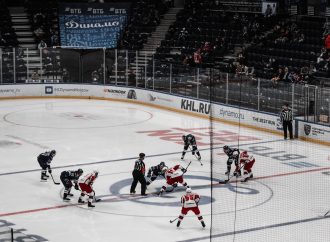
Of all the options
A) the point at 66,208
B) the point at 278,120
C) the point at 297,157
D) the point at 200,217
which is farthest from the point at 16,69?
the point at 200,217

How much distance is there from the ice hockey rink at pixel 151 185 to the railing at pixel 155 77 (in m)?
1.11

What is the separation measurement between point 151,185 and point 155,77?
43.3 ft

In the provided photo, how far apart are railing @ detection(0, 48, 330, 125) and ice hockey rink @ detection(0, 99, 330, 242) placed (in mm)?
1109

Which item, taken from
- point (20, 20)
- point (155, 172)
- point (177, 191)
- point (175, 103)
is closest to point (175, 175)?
point (155, 172)

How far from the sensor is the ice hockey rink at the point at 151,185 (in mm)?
15992

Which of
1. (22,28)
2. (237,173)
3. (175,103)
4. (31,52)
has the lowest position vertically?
(237,173)

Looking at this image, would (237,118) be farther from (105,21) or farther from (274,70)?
(105,21)

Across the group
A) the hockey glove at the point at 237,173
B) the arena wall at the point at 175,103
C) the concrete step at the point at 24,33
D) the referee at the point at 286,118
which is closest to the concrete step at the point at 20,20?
the concrete step at the point at 24,33

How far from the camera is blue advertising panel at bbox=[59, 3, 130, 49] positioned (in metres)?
39.4

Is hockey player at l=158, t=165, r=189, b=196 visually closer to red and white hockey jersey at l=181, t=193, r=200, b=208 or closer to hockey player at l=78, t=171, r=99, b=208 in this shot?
hockey player at l=78, t=171, r=99, b=208

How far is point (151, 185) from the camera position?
64.6 feet

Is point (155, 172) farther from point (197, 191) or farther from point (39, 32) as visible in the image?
point (39, 32)

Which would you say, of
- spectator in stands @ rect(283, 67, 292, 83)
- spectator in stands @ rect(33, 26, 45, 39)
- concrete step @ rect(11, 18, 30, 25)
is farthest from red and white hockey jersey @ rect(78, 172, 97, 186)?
concrete step @ rect(11, 18, 30, 25)

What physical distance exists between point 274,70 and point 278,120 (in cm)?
473
